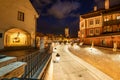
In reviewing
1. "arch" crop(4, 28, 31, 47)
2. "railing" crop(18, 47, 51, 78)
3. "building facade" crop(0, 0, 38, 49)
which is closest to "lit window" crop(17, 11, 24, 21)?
"building facade" crop(0, 0, 38, 49)

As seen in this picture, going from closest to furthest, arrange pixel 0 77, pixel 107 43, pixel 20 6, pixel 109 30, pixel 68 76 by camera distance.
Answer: pixel 0 77
pixel 68 76
pixel 20 6
pixel 107 43
pixel 109 30

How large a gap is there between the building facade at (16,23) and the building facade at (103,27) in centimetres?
1863

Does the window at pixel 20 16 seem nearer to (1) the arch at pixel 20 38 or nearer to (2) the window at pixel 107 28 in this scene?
(1) the arch at pixel 20 38

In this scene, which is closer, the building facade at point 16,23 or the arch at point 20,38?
the building facade at point 16,23

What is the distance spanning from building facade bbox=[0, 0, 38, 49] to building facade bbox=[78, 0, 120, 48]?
61.1ft

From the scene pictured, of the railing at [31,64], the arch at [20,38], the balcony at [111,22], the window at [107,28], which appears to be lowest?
the railing at [31,64]

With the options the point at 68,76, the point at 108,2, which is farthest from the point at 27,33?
the point at 108,2

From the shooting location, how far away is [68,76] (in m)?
10.0

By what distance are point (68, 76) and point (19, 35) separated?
13835mm

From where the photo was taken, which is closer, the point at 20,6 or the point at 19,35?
the point at 20,6

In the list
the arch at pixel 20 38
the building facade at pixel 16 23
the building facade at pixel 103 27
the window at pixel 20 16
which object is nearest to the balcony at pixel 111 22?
the building facade at pixel 103 27

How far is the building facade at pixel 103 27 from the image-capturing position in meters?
31.1

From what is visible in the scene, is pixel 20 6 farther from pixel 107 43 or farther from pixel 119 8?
pixel 119 8

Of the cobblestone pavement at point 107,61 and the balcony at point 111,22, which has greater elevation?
the balcony at point 111,22
